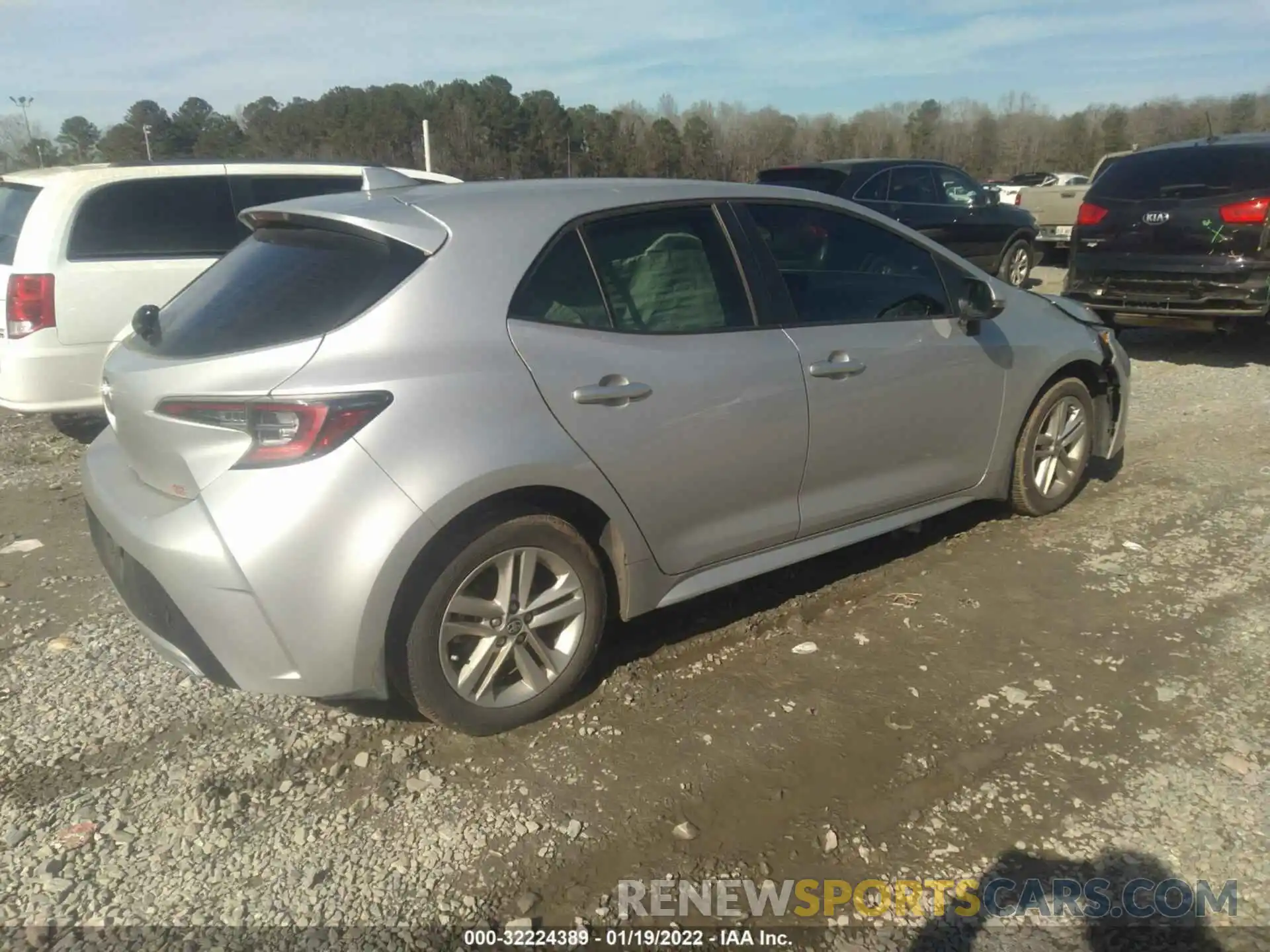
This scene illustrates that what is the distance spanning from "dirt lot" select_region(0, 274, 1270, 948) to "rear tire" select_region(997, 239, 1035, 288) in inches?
338

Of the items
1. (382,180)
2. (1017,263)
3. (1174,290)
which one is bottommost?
(1017,263)

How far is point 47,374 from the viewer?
5.68m

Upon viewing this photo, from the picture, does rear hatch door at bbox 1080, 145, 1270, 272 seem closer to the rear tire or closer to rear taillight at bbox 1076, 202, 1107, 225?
rear taillight at bbox 1076, 202, 1107, 225

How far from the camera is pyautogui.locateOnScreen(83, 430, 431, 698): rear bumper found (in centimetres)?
261

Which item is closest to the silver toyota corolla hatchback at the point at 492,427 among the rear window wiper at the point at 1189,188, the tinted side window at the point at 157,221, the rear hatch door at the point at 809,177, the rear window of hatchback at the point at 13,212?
the tinted side window at the point at 157,221

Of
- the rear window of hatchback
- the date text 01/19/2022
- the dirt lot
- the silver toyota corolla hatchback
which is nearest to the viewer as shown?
the date text 01/19/2022

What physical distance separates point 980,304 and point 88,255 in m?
5.11

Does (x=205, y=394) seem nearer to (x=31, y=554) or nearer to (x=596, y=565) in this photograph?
(x=596, y=565)

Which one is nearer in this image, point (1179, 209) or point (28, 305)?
point (28, 305)

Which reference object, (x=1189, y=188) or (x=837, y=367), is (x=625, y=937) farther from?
(x=1189, y=188)

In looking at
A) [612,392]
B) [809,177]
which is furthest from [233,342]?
[809,177]

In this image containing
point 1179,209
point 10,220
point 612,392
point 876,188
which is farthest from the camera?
point 876,188

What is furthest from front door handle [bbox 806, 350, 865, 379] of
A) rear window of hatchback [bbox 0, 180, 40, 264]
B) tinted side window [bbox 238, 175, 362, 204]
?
rear window of hatchback [bbox 0, 180, 40, 264]

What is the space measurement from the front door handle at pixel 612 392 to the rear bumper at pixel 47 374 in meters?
3.89
